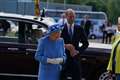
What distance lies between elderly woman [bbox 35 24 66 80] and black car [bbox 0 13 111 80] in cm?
357

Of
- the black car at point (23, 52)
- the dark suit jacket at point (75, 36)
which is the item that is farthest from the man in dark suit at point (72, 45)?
the black car at point (23, 52)

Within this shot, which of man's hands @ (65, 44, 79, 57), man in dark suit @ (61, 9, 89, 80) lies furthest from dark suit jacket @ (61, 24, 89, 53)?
man's hands @ (65, 44, 79, 57)

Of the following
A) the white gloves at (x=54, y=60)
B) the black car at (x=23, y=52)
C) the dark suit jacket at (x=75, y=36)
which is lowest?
the black car at (x=23, y=52)

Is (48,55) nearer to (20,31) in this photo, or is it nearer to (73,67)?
(73,67)

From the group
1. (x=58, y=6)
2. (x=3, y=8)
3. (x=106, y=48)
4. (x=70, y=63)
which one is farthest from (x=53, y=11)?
(x=70, y=63)

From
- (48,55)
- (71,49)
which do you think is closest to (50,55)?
(48,55)

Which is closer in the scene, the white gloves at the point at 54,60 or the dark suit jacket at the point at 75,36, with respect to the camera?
the white gloves at the point at 54,60

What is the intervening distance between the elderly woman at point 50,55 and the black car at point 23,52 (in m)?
3.57

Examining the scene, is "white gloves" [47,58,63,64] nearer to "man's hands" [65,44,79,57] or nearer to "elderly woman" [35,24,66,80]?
"elderly woman" [35,24,66,80]

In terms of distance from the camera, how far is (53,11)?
47.3 metres

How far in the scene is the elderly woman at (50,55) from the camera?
7414mm

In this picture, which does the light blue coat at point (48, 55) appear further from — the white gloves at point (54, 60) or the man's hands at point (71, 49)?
the man's hands at point (71, 49)

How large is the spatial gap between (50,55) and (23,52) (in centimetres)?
369

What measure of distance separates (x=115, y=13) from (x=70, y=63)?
81284mm
